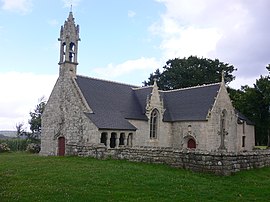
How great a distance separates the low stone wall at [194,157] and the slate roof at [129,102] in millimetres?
5517

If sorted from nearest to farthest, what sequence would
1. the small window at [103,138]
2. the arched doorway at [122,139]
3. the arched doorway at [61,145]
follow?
1. the small window at [103,138]
2. the arched doorway at [122,139]
3. the arched doorway at [61,145]

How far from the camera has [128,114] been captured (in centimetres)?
3028

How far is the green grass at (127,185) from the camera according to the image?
1075cm

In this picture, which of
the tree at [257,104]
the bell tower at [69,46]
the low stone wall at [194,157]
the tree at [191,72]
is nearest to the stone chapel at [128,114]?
the bell tower at [69,46]

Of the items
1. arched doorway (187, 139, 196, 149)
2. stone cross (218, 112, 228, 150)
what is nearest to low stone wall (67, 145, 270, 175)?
stone cross (218, 112, 228, 150)

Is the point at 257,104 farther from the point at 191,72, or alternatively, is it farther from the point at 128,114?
the point at 128,114

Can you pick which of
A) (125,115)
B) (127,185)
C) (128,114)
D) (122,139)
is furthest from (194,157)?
(128,114)

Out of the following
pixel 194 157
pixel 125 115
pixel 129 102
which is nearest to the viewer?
pixel 194 157

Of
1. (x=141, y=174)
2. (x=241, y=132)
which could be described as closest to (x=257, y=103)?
(x=241, y=132)

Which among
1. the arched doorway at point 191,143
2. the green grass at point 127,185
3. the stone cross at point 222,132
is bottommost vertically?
the green grass at point 127,185

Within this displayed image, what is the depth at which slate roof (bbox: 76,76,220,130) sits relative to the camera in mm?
28281

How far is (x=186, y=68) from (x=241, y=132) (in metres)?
21.1

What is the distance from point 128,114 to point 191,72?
89.2ft

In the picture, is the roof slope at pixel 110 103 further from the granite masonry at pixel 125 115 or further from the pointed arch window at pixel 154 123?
the pointed arch window at pixel 154 123
